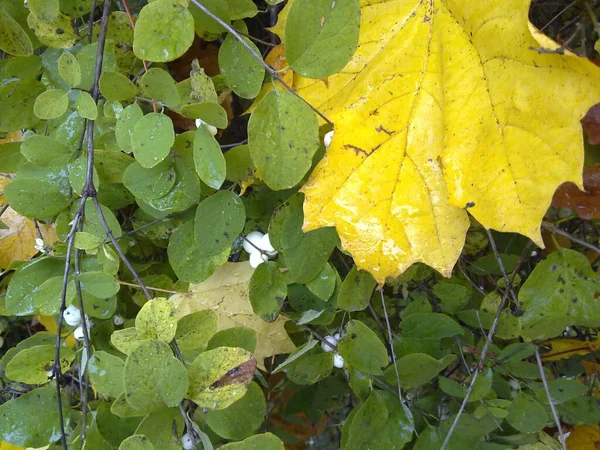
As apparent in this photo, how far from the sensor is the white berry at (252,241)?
0.64m

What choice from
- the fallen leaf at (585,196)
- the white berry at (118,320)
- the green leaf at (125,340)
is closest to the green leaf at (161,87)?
the green leaf at (125,340)

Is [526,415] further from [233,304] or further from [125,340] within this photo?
[125,340]

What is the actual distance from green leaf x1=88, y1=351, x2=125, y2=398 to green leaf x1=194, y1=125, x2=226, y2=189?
192 mm

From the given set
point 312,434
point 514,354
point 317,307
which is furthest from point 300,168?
point 312,434

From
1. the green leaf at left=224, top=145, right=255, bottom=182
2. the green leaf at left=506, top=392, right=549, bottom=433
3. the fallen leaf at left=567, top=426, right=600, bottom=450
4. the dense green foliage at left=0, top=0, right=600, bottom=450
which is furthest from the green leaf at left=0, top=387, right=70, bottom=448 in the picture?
the fallen leaf at left=567, top=426, right=600, bottom=450

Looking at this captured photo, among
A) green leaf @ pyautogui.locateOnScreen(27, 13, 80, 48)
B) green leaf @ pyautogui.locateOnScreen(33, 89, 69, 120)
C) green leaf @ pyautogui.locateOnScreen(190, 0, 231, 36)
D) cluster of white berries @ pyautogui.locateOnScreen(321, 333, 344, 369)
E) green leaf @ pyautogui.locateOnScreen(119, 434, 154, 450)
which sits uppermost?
green leaf @ pyautogui.locateOnScreen(190, 0, 231, 36)

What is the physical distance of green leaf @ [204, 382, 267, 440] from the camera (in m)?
0.55

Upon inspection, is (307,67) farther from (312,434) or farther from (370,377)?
(312,434)

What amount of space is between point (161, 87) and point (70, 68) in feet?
0.30

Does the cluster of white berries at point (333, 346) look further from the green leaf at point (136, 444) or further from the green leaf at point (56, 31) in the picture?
the green leaf at point (56, 31)

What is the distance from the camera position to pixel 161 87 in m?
0.52

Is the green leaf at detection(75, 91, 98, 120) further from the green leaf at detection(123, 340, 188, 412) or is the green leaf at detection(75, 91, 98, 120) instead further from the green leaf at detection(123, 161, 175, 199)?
the green leaf at detection(123, 340, 188, 412)

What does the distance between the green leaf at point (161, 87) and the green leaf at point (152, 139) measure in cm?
3

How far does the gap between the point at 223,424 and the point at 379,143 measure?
331 mm
